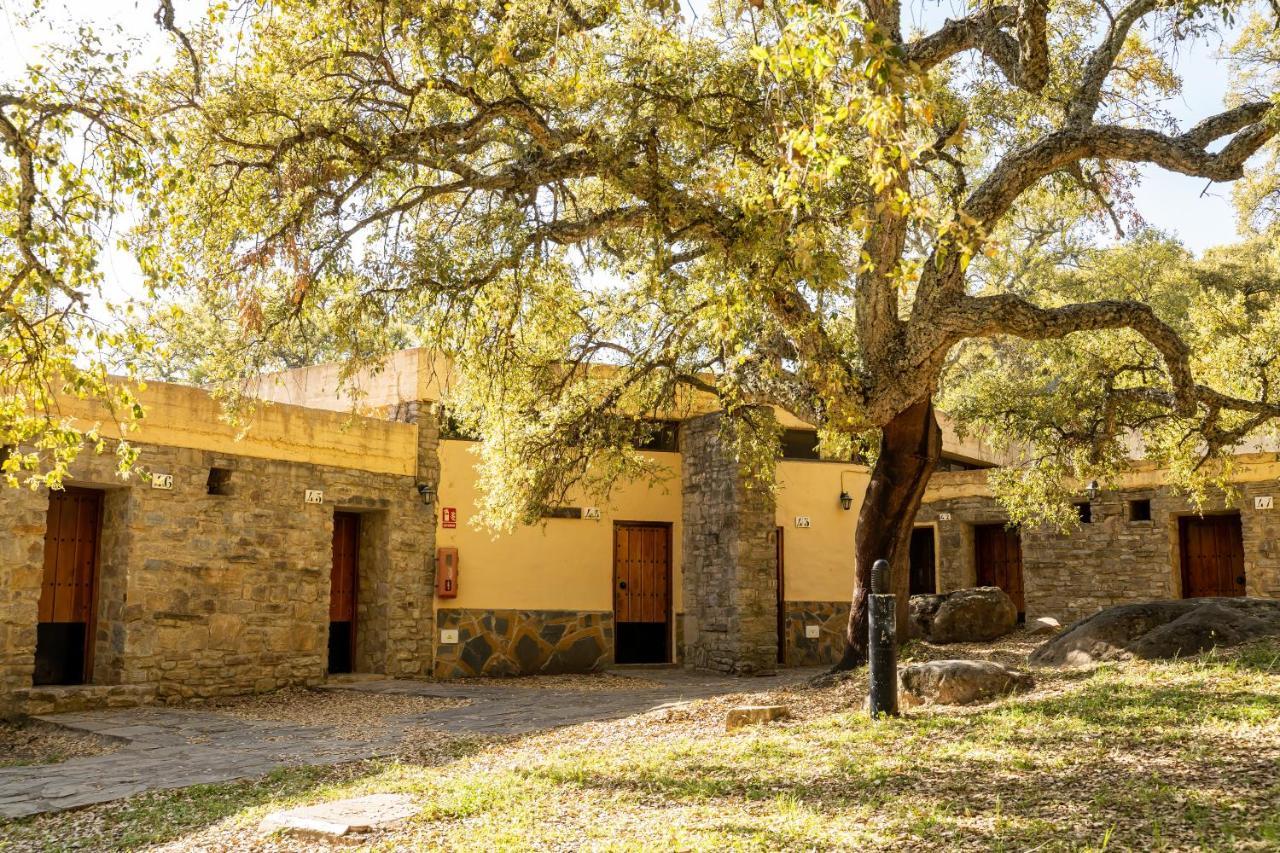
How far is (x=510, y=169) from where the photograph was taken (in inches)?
311

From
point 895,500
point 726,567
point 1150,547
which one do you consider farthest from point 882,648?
point 1150,547

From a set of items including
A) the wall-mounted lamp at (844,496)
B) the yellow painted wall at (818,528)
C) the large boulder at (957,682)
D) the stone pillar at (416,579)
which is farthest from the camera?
the wall-mounted lamp at (844,496)

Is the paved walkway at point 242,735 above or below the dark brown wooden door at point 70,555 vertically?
below

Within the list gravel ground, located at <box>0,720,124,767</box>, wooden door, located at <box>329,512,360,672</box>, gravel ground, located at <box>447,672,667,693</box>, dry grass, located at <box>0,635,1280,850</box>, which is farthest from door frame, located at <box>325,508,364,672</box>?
dry grass, located at <box>0,635,1280,850</box>

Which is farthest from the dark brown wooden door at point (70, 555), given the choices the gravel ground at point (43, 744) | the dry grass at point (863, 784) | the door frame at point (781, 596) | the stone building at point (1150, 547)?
the stone building at point (1150, 547)

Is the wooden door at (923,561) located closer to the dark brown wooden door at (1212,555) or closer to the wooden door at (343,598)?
the dark brown wooden door at (1212,555)

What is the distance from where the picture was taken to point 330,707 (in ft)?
32.6

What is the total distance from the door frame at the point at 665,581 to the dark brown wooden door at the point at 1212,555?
23.5 ft

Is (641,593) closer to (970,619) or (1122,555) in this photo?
(970,619)

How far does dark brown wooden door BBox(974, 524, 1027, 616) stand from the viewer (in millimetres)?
17031

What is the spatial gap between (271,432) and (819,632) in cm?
795

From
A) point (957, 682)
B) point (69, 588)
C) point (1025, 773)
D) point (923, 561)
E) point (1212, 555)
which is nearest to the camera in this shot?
point (1025, 773)

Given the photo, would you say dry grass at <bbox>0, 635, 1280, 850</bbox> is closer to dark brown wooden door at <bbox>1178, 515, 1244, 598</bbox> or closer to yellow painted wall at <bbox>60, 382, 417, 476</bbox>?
yellow painted wall at <bbox>60, 382, 417, 476</bbox>

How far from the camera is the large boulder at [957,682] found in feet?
22.9
